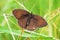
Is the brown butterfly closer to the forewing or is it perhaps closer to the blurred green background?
the forewing

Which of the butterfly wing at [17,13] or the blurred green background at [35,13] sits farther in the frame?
the blurred green background at [35,13]

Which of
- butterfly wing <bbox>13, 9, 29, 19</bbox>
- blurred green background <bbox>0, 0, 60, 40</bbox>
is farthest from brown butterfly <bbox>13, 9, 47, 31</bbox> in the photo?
blurred green background <bbox>0, 0, 60, 40</bbox>

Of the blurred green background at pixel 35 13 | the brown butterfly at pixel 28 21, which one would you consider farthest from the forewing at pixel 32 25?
the blurred green background at pixel 35 13

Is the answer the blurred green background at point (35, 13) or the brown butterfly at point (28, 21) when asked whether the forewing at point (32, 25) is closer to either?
the brown butterfly at point (28, 21)

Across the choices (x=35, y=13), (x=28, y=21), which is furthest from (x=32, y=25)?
(x=35, y=13)

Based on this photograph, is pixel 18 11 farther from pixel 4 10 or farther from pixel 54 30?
pixel 4 10

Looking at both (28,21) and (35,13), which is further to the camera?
(35,13)

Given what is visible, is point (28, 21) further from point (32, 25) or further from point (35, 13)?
point (35, 13)

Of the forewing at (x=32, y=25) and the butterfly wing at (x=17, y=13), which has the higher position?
the butterfly wing at (x=17, y=13)
